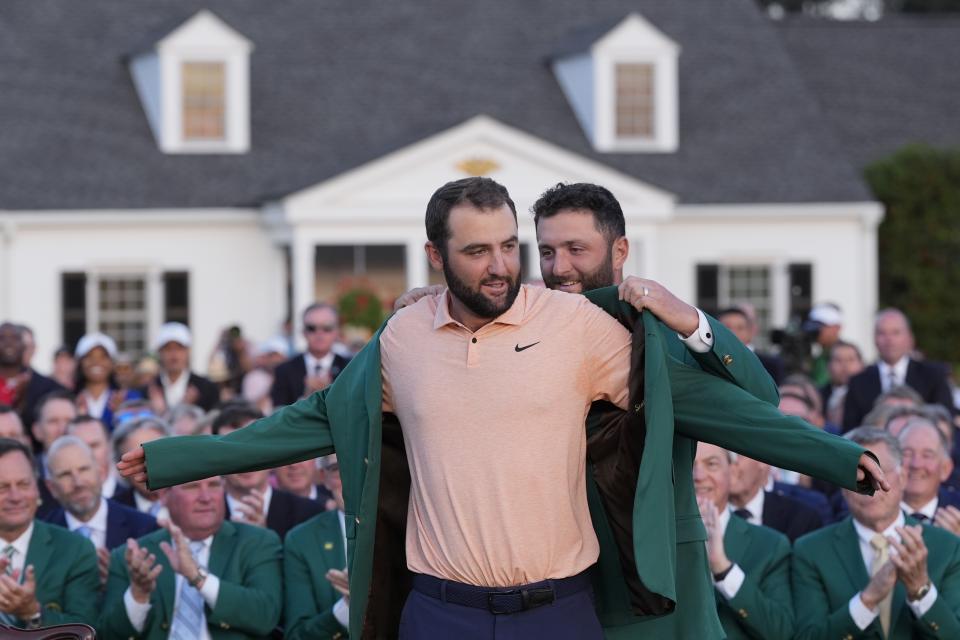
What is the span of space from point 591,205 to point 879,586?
81.4 inches

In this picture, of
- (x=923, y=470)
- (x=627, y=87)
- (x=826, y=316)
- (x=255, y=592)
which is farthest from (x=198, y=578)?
(x=627, y=87)

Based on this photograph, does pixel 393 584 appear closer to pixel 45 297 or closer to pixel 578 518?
pixel 578 518

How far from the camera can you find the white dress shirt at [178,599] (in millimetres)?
7047

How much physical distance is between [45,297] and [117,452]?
14878mm

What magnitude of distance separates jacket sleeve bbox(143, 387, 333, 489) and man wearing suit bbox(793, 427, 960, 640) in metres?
2.51

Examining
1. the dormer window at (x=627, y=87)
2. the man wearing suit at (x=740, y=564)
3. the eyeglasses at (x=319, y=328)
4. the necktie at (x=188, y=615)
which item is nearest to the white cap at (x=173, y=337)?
the eyeglasses at (x=319, y=328)

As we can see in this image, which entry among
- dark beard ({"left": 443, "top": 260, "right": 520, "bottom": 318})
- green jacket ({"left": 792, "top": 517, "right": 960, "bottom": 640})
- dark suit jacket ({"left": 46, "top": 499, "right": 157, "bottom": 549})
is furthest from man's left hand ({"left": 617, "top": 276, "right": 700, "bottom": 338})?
dark suit jacket ({"left": 46, "top": 499, "right": 157, "bottom": 549})

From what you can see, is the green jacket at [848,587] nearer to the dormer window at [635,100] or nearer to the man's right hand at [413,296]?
the man's right hand at [413,296]

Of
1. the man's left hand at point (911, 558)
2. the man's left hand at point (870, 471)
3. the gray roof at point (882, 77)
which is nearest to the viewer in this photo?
the man's left hand at point (870, 471)

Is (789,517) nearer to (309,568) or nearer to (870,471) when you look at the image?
(309,568)

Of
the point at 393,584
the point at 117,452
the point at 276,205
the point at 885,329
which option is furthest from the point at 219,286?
the point at 393,584

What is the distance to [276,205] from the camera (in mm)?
24203

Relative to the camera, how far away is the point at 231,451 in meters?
5.14

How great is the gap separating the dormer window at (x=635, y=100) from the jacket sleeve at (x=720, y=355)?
70.5 ft
